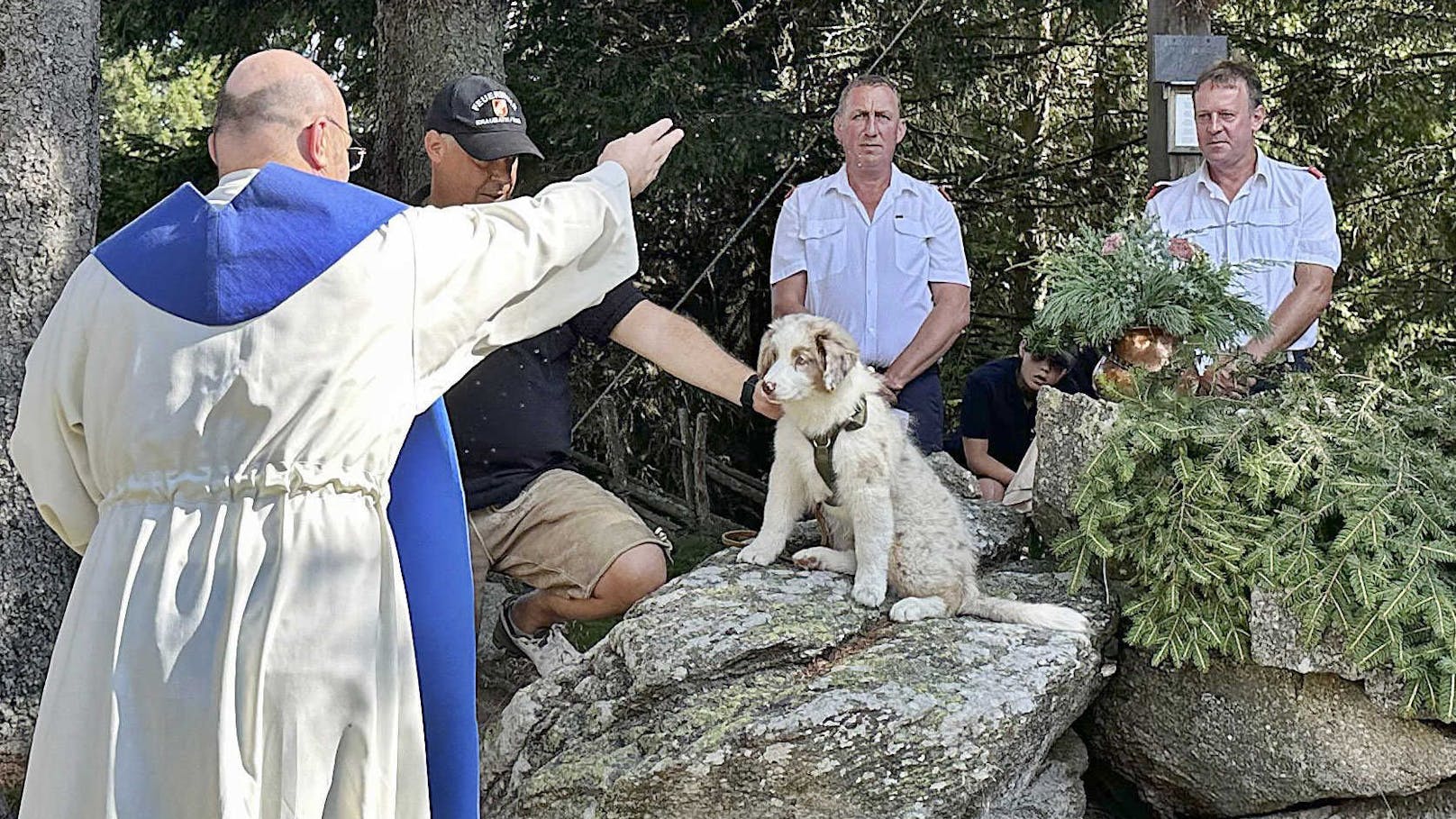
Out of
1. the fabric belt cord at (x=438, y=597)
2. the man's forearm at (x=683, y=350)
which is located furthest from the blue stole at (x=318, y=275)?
the man's forearm at (x=683, y=350)

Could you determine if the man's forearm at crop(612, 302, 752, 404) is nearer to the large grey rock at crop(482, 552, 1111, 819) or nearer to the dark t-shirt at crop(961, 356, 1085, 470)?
the large grey rock at crop(482, 552, 1111, 819)

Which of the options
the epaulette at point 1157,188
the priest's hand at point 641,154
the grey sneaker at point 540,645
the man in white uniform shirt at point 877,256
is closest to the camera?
the priest's hand at point 641,154

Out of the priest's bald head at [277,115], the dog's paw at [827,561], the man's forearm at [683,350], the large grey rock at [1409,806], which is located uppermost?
the priest's bald head at [277,115]

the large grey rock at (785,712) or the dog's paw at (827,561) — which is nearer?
the large grey rock at (785,712)

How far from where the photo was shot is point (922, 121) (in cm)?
954

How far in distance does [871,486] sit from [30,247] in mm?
3224

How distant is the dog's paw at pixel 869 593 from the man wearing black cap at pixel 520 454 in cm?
68

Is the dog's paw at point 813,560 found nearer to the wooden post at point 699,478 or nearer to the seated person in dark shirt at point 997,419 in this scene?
the seated person in dark shirt at point 997,419

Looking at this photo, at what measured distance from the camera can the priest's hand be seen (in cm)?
371

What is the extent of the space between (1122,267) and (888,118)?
146 centimetres

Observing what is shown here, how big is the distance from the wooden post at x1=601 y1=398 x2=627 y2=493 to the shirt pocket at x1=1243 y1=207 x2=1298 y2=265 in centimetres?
370

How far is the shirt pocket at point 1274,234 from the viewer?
6.04 metres

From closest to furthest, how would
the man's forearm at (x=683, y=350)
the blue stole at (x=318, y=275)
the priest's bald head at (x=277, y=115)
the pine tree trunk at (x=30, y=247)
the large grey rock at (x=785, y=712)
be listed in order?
the blue stole at (x=318, y=275), the priest's bald head at (x=277, y=115), the man's forearm at (x=683, y=350), the large grey rock at (x=785, y=712), the pine tree trunk at (x=30, y=247)

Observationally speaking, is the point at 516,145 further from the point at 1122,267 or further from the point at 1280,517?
the point at 1280,517
